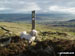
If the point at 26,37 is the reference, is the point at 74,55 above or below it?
below

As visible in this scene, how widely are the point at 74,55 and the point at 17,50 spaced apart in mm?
4364

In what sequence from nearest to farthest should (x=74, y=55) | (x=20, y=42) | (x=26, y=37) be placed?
(x=74, y=55) → (x=20, y=42) → (x=26, y=37)

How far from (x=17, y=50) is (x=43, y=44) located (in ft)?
7.68

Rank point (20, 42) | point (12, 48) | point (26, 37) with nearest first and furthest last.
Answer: point (12, 48) < point (20, 42) < point (26, 37)

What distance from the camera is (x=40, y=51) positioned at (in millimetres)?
10391

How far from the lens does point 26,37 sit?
13328 mm

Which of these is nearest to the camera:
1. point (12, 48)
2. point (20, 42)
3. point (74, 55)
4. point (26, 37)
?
point (74, 55)

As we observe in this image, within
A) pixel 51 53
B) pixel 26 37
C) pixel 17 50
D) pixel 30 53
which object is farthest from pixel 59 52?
pixel 26 37

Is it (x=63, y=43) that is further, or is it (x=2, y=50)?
(x=63, y=43)

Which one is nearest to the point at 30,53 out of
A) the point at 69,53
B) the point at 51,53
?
the point at 51,53

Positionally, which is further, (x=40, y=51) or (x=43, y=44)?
Answer: (x=43, y=44)

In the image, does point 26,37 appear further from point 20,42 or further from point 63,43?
point 63,43

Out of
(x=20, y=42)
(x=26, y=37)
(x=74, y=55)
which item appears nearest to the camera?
(x=74, y=55)

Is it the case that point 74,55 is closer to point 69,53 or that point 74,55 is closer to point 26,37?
point 69,53
